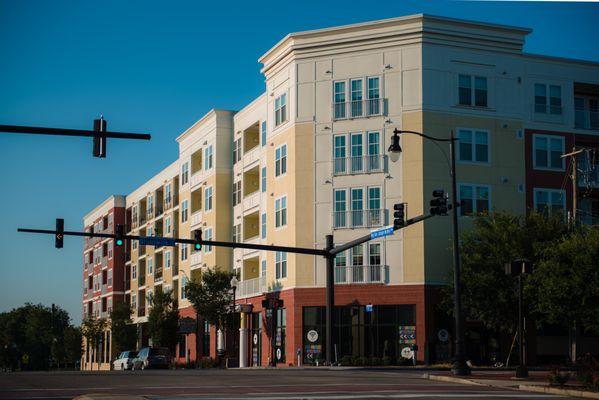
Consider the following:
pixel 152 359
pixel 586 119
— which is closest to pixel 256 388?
pixel 152 359

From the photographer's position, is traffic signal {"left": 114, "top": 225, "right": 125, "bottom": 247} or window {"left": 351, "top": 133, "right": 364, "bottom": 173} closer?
traffic signal {"left": 114, "top": 225, "right": 125, "bottom": 247}

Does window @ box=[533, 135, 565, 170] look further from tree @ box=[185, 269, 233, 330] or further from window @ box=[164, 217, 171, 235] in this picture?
window @ box=[164, 217, 171, 235]

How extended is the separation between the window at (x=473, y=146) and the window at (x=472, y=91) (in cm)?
175

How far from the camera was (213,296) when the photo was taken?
219 ft

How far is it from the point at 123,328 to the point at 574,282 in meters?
59.7

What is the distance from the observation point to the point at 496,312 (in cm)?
5088

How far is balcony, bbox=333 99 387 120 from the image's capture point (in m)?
56.8

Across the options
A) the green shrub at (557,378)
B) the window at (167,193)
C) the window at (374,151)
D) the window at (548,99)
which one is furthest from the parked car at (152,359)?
the green shrub at (557,378)

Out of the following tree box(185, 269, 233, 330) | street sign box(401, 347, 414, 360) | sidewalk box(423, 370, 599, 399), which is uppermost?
tree box(185, 269, 233, 330)

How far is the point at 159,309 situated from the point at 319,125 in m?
28.3

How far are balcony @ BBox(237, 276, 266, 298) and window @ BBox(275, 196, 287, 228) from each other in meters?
4.78

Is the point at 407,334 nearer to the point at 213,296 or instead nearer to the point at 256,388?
the point at 213,296

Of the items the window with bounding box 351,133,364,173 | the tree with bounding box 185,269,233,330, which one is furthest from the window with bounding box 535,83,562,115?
the tree with bounding box 185,269,233,330

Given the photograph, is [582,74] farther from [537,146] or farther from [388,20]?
[388,20]
